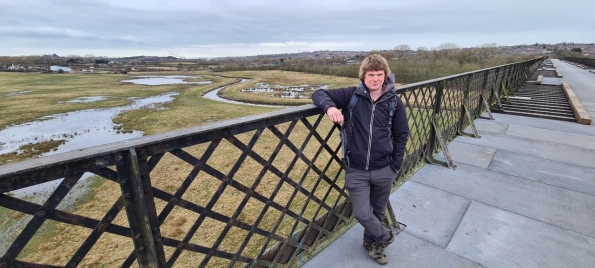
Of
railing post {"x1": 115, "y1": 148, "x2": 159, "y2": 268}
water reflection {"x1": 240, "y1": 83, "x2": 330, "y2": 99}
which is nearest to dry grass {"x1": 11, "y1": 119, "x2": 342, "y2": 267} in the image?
railing post {"x1": 115, "y1": 148, "x2": 159, "y2": 268}

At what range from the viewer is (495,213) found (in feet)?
10.5

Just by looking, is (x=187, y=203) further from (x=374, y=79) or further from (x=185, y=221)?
(x=185, y=221)

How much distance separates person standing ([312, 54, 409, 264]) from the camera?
2119 mm

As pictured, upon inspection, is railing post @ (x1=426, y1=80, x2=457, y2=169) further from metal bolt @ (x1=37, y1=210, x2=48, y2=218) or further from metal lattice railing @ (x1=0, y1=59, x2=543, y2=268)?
metal bolt @ (x1=37, y1=210, x2=48, y2=218)

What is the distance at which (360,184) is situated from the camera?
225cm

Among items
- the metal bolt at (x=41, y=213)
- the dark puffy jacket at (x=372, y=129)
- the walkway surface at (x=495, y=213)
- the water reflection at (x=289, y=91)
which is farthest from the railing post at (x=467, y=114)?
the water reflection at (x=289, y=91)

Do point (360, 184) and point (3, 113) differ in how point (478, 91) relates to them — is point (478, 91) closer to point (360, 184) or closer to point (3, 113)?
point (360, 184)

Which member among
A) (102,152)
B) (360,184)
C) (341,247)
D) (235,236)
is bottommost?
(235,236)

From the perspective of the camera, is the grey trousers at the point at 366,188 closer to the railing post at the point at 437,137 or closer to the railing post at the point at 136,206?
the railing post at the point at 136,206

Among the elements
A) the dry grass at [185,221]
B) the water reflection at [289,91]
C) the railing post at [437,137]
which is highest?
the railing post at [437,137]

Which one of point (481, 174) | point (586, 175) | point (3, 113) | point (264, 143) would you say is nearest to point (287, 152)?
point (264, 143)

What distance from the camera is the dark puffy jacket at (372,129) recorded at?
212cm

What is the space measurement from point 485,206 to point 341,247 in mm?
1941

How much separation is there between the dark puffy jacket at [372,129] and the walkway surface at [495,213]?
983mm
